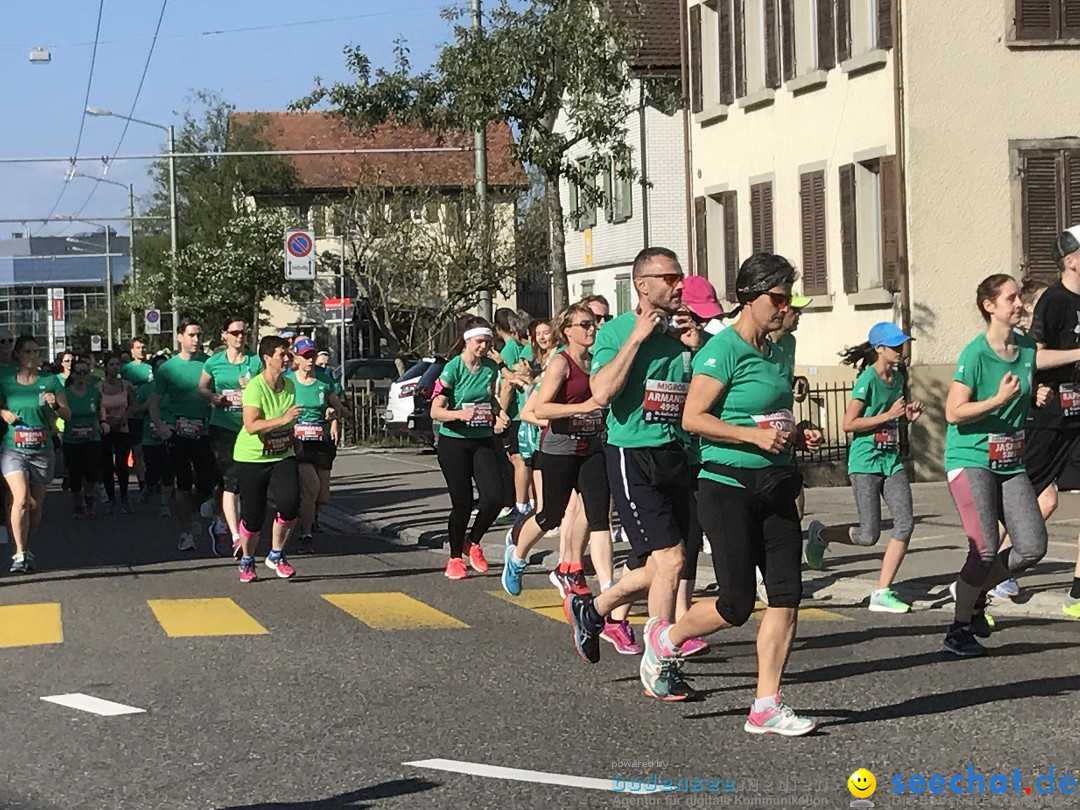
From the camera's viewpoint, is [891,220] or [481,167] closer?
[891,220]

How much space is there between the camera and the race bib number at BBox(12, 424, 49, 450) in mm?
15531

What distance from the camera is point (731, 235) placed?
30328 millimetres

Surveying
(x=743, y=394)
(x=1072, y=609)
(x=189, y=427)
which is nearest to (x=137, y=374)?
(x=189, y=427)

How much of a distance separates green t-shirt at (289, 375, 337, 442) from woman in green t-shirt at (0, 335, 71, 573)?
1962 mm

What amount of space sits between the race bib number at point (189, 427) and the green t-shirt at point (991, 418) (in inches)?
338

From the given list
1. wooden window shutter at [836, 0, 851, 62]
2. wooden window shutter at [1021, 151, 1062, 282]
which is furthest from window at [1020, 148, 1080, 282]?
wooden window shutter at [836, 0, 851, 62]

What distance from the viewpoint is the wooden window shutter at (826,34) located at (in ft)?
85.4

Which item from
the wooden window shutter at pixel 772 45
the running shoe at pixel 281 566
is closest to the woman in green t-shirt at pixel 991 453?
the running shoe at pixel 281 566

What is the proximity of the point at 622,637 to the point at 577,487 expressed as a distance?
1477 millimetres

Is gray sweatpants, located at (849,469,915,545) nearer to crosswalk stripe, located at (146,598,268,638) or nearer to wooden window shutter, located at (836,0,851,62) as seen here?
crosswalk stripe, located at (146,598,268,638)

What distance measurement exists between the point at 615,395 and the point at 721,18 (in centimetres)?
2213

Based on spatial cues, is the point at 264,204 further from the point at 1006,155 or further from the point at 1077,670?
the point at 1077,670

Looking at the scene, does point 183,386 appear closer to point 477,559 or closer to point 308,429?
point 308,429

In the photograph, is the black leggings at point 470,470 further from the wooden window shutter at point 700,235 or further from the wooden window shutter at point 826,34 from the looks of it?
Answer: the wooden window shutter at point 700,235
